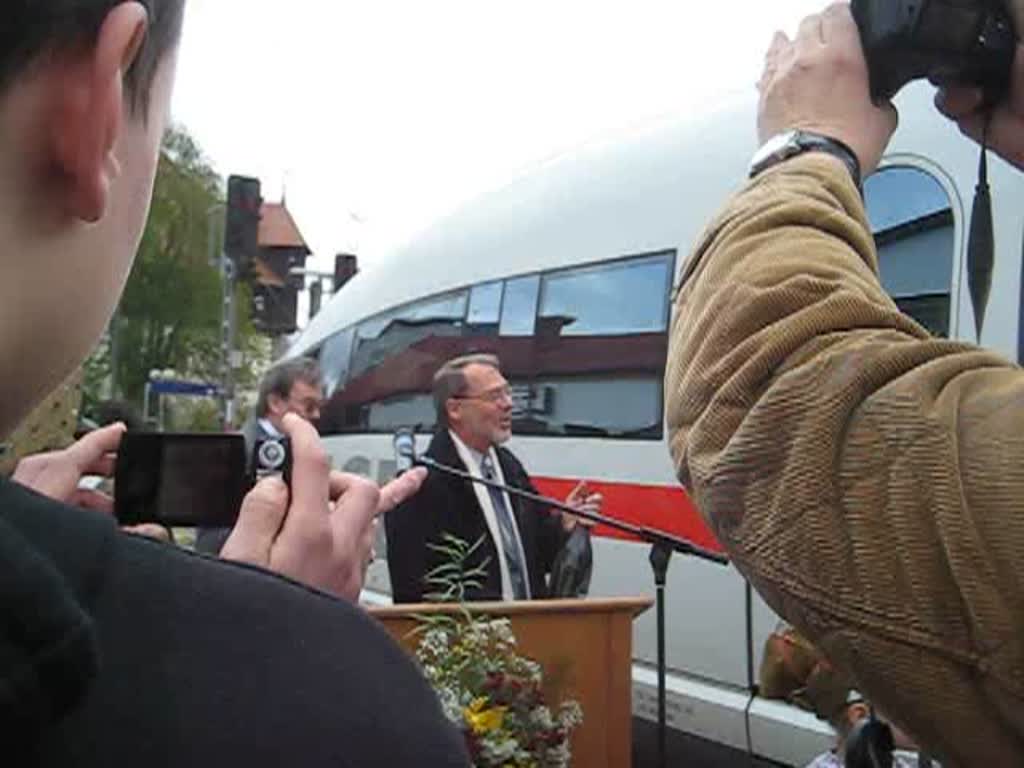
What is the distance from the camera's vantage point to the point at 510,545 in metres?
4.47

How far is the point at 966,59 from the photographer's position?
3.73 feet

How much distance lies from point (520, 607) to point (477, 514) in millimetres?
1371

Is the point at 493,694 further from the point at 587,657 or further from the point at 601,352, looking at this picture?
the point at 601,352

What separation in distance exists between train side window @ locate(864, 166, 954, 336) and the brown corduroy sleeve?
3.35 meters

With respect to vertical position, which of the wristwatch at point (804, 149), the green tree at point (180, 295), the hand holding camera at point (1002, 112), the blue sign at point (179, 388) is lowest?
the wristwatch at point (804, 149)

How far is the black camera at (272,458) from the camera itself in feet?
3.62

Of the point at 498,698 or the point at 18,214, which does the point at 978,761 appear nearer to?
the point at 18,214

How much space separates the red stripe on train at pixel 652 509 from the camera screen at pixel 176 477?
3.61m

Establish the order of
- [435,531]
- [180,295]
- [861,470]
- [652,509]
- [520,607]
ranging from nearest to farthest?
[861,470] < [520,607] < [435,531] < [652,509] < [180,295]

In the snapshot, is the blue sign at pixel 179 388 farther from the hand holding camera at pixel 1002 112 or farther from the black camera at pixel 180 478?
the hand holding camera at pixel 1002 112

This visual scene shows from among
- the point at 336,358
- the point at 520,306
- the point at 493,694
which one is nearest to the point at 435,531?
the point at 493,694

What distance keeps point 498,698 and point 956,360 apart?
172 centimetres

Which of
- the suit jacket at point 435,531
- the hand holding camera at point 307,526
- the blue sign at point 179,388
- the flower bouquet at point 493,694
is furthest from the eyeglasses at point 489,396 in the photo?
the blue sign at point 179,388

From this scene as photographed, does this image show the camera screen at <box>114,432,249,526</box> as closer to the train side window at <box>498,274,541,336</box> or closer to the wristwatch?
the wristwatch
